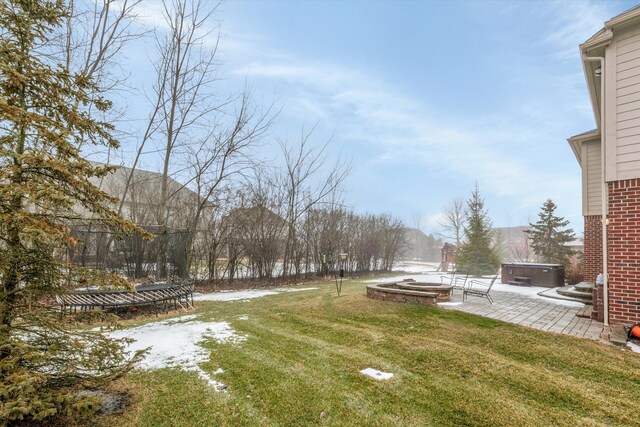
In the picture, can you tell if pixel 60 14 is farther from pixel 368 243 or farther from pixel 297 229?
pixel 368 243

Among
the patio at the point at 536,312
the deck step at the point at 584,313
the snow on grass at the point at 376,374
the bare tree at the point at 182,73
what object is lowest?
the snow on grass at the point at 376,374

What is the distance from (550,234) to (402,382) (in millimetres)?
23284

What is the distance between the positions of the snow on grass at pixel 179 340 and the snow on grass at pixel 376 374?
1592 mm

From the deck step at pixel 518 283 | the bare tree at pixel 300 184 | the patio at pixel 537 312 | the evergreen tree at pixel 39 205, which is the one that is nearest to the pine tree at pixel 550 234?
the deck step at pixel 518 283

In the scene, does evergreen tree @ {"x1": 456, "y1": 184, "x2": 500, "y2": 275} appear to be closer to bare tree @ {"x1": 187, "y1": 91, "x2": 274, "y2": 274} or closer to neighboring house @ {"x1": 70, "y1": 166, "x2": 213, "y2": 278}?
bare tree @ {"x1": 187, "y1": 91, "x2": 274, "y2": 274}

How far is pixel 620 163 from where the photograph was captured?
536 centimetres

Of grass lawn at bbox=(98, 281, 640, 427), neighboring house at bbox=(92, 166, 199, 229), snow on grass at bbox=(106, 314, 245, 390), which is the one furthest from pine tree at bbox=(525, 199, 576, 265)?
snow on grass at bbox=(106, 314, 245, 390)

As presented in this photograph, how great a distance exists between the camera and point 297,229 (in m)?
14.7

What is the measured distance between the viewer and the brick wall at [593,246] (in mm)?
9086

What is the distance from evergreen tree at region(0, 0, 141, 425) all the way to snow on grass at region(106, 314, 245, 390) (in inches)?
37.3

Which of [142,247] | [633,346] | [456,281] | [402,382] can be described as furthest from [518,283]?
[142,247]

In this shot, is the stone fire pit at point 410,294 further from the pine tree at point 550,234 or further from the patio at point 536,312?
the pine tree at point 550,234

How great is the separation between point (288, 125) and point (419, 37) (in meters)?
8.21

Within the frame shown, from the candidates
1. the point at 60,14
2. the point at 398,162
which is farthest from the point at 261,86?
the point at 398,162
